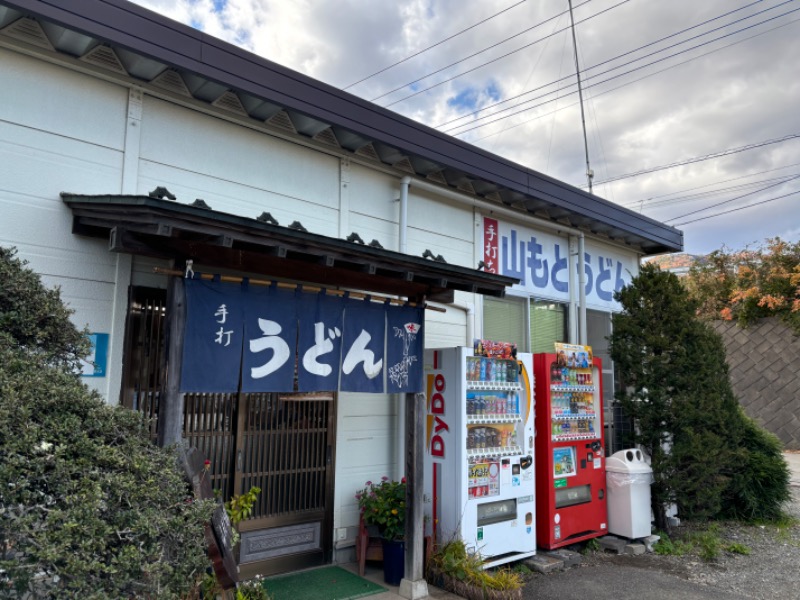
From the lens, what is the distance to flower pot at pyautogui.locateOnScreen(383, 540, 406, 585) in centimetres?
600

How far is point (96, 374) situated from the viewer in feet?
16.0

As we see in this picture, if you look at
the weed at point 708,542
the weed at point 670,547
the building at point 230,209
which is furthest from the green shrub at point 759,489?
the building at point 230,209

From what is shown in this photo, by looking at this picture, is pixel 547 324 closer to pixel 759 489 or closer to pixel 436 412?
pixel 436 412

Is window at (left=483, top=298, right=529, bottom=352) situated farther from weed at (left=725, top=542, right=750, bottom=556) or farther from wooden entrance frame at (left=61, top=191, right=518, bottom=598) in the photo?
weed at (left=725, top=542, right=750, bottom=556)

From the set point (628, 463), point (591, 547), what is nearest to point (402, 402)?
point (591, 547)

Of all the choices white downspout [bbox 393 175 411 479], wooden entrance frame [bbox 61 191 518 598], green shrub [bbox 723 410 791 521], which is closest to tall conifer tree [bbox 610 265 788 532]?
green shrub [bbox 723 410 791 521]

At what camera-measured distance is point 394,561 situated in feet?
19.8

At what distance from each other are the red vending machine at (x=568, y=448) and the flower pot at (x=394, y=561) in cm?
214

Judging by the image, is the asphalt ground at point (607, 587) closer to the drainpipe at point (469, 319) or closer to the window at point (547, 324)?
the drainpipe at point (469, 319)

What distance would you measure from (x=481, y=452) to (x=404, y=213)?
3102 mm

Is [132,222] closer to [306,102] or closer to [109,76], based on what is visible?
[109,76]

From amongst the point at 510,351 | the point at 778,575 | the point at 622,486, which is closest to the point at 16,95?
the point at 510,351

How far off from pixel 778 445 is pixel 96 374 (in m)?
11.0

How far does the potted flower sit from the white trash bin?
3.38m
